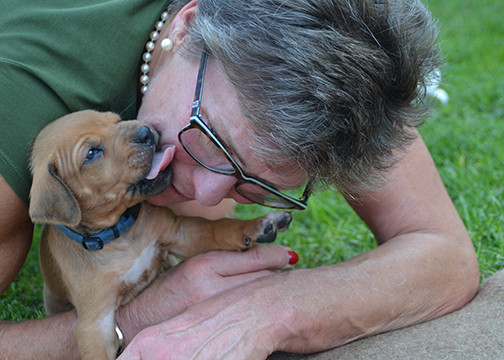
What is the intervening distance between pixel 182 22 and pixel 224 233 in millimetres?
965

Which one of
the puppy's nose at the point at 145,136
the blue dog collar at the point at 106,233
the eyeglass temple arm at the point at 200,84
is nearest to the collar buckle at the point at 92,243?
the blue dog collar at the point at 106,233

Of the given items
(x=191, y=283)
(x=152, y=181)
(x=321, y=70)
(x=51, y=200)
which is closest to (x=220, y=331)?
(x=191, y=283)

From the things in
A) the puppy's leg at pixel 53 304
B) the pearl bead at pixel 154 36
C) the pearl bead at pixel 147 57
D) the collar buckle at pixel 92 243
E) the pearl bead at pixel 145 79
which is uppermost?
the pearl bead at pixel 154 36

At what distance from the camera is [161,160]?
7.93 feet

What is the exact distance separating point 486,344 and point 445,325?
0.25 metres

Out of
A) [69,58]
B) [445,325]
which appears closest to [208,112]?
[69,58]

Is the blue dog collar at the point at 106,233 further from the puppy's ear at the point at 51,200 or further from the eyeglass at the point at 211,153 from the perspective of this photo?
the eyeglass at the point at 211,153

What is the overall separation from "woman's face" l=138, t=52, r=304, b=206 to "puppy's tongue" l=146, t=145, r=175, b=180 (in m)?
0.02

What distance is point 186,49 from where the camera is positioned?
2385 millimetres

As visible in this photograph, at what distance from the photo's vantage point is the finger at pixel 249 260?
263 cm

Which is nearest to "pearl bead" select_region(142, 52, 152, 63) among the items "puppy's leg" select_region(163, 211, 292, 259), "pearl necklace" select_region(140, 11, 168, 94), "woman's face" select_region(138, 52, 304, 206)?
"pearl necklace" select_region(140, 11, 168, 94)

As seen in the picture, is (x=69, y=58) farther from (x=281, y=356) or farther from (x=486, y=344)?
(x=486, y=344)

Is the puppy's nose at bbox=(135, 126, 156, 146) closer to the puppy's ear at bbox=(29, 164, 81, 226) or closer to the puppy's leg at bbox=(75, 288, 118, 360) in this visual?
Result: the puppy's ear at bbox=(29, 164, 81, 226)

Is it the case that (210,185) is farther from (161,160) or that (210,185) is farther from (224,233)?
(224,233)
